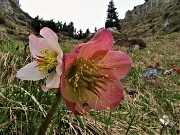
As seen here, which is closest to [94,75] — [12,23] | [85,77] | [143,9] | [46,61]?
[85,77]

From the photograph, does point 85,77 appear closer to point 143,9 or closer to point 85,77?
point 85,77

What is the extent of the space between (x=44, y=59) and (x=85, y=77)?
129 mm

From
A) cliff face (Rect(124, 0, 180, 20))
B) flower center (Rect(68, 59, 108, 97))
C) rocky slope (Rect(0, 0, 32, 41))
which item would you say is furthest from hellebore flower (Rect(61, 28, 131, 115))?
cliff face (Rect(124, 0, 180, 20))

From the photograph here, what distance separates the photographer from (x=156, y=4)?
84750mm

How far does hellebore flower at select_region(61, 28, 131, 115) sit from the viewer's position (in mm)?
867

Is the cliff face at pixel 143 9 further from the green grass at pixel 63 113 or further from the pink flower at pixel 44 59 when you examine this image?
the pink flower at pixel 44 59

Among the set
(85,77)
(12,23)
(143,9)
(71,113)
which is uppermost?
(143,9)

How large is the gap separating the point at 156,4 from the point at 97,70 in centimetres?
8638

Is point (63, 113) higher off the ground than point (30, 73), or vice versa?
point (30, 73)

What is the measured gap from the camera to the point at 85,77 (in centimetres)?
90

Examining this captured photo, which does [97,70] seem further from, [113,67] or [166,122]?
[166,122]

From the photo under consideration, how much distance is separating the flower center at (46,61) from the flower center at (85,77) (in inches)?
2.4

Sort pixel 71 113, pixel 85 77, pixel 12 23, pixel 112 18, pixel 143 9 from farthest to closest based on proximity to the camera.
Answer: pixel 143 9
pixel 112 18
pixel 12 23
pixel 71 113
pixel 85 77

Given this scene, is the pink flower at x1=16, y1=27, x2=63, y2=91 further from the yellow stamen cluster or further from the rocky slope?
the rocky slope
